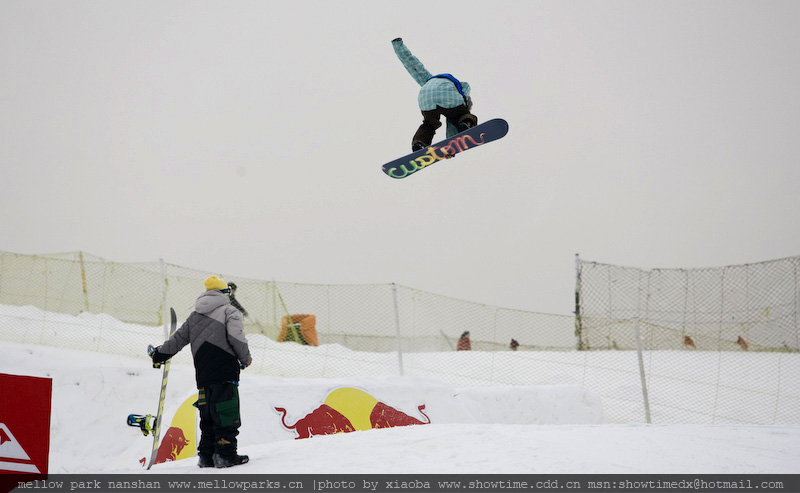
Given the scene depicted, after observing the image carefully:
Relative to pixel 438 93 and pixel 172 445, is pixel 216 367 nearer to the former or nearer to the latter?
pixel 172 445

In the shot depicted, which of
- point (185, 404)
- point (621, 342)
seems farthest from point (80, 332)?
point (621, 342)

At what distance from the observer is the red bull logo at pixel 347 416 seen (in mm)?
6891

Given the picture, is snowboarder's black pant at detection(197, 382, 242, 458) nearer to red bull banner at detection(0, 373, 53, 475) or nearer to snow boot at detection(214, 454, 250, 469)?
snow boot at detection(214, 454, 250, 469)

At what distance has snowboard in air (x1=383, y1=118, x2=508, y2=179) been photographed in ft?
18.5

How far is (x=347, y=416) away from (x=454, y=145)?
361 centimetres

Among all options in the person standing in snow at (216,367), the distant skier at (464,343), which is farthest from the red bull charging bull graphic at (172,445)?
the distant skier at (464,343)

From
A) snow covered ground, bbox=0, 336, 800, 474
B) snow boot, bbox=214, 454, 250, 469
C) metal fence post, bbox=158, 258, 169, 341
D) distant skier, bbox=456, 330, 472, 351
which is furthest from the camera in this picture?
distant skier, bbox=456, 330, 472, 351

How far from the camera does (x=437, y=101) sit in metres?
5.62

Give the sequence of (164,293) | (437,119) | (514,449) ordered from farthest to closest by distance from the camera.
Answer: (164,293)
(437,119)
(514,449)

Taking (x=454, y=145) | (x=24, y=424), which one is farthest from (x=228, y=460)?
(x=454, y=145)

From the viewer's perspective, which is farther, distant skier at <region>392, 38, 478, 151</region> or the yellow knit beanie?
distant skier at <region>392, 38, 478, 151</region>

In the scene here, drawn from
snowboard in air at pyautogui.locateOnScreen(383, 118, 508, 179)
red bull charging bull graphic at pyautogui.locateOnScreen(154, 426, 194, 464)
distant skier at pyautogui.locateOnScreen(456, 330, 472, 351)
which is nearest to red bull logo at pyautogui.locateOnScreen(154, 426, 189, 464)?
red bull charging bull graphic at pyautogui.locateOnScreen(154, 426, 194, 464)

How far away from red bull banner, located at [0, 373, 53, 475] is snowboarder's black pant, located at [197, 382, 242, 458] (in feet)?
3.61

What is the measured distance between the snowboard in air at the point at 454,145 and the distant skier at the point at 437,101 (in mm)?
80
